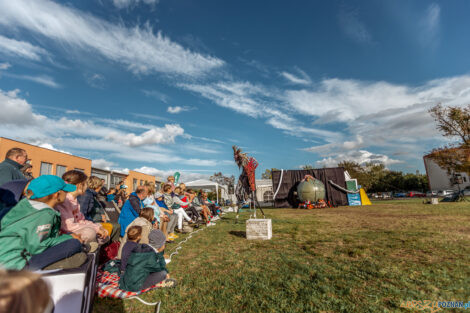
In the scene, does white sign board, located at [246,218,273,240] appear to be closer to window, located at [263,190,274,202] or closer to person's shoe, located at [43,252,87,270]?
person's shoe, located at [43,252,87,270]

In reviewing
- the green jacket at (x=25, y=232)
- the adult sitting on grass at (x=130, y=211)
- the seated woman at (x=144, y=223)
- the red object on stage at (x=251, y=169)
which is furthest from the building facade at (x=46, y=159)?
the green jacket at (x=25, y=232)

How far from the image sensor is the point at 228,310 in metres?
2.32

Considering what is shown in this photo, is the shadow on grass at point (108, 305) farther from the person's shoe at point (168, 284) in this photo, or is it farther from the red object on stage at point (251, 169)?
the red object on stage at point (251, 169)

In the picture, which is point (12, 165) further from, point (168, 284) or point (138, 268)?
point (168, 284)

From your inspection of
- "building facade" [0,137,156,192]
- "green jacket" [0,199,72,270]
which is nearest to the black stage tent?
"building facade" [0,137,156,192]

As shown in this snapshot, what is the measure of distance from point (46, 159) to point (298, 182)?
19.9 m

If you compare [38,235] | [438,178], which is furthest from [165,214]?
[438,178]

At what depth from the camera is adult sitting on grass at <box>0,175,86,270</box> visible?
1665 mm

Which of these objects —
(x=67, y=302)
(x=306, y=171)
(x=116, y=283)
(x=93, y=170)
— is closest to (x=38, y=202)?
(x=67, y=302)

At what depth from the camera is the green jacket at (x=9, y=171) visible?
3.21 m

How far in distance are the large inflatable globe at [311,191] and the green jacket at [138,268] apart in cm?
1656

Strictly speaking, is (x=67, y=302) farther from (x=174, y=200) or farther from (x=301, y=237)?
(x=174, y=200)

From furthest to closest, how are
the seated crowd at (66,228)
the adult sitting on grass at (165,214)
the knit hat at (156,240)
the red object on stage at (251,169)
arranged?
the red object on stage at (251,169) → the adult sitting on grass at (165,214) → the knit hat at (156,240) → the seated crowd at (66,228)

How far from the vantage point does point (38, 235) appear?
181cm
